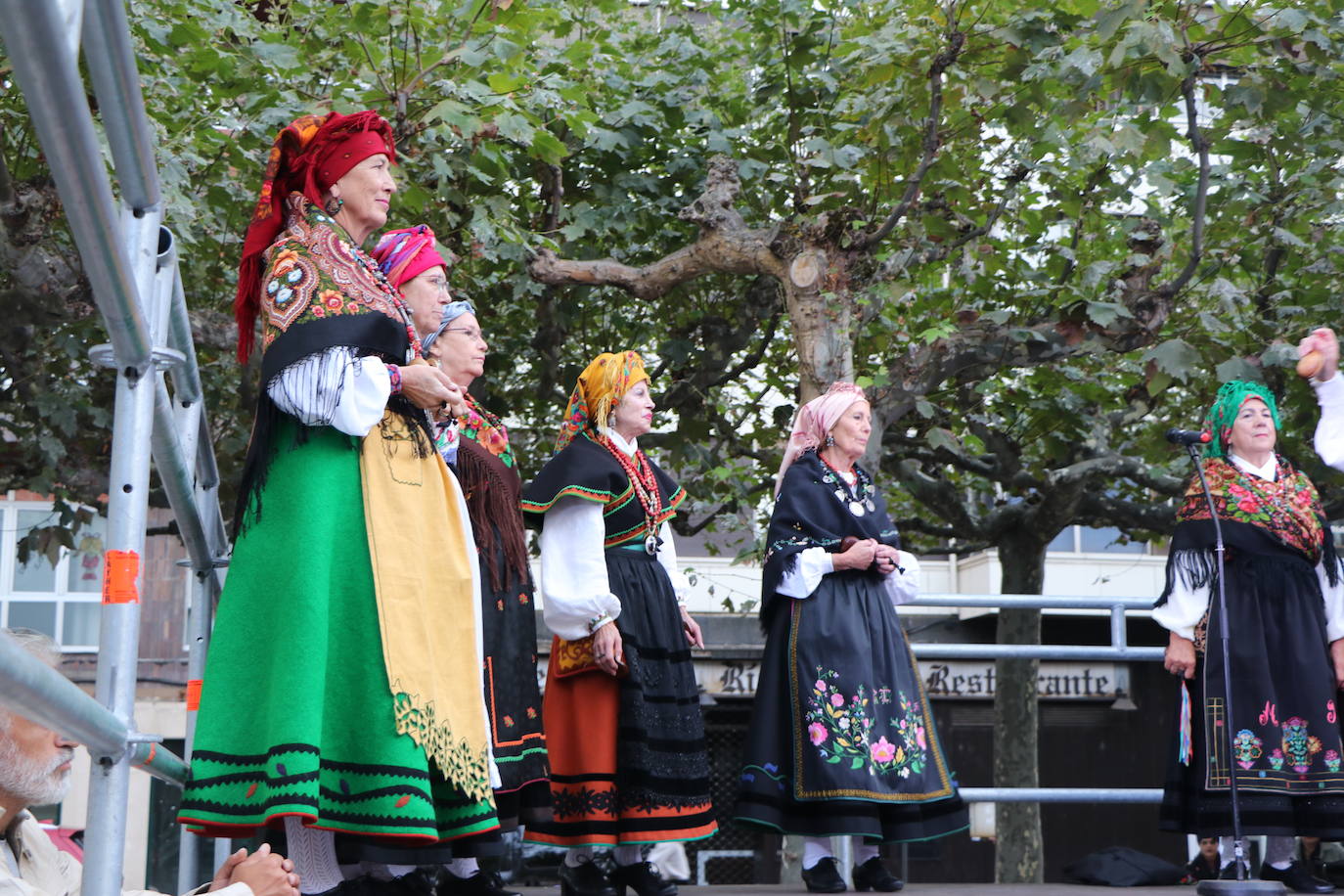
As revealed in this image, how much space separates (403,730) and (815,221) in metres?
4.14

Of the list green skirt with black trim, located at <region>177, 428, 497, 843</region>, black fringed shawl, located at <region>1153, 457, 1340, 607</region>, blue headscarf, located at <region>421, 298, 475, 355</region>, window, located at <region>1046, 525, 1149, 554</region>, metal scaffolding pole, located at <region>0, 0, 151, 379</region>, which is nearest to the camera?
metal scaffolding pole, located at <region>0, 0, 151, 379</region>

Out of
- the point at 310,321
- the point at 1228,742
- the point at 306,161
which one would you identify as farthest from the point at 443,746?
the point at 1228,742

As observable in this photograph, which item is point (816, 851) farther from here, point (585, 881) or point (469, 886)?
point (469, 886)

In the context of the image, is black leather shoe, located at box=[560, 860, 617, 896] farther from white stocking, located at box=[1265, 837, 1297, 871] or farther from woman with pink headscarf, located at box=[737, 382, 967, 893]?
white stocking, located at box=[1265, 837, 1297, 871]

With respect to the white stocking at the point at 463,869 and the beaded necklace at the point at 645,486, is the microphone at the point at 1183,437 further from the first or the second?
the white stocking at the point at 463,869

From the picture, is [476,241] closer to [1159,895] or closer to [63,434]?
[63,434]

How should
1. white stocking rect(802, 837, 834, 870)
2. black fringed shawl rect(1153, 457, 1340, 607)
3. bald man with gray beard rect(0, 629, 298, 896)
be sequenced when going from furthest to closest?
black fringed shawl rect(1153, 457, 1340, 607), white stocking rect(802, 837, 834, 870), bald man with gray beard rect(0, 629, 298, 896)

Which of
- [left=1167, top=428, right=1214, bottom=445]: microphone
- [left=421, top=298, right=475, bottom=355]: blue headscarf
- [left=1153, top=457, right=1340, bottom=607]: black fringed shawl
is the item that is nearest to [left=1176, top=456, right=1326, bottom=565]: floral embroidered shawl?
[left=1153, top=457, right=1340, bottom=607]: black fringed shawl

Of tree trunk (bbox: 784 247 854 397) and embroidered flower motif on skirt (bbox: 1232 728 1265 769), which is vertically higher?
tree trunk (bbox: 784 247 854 397)

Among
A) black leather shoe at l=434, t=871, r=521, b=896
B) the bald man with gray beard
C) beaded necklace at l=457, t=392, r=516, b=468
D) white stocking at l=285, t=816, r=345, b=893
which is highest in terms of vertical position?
beaded necklace at l=457, t=392, r=516, b=468

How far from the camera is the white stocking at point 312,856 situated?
9.19 feet

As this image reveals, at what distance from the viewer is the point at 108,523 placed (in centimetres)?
176

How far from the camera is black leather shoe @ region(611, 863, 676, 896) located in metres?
4.41

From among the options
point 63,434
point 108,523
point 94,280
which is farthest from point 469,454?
point 63,434
